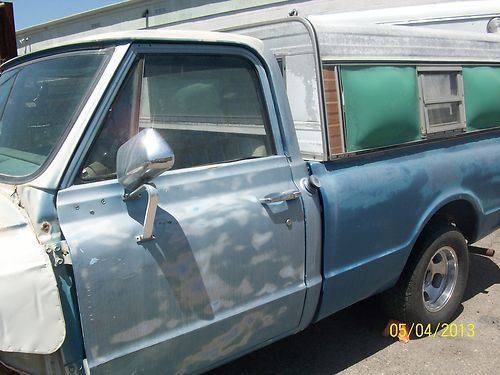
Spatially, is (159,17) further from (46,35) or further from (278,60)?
(278,60)

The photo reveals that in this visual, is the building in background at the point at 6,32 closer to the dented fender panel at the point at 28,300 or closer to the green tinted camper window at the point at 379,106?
the green tinted camper window at the point at 379,106

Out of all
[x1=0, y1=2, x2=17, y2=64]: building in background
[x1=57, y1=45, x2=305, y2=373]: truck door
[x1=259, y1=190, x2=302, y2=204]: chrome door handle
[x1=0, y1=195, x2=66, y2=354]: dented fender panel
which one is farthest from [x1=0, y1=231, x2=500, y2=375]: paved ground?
[x1=0, y1=2, x2=17, y2=64]: building in background

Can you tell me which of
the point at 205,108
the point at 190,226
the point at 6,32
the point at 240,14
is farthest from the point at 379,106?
the point at 240,14

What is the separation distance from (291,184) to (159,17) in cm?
1796

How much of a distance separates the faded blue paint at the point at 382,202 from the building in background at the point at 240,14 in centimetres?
103

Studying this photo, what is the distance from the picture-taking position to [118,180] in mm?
2072

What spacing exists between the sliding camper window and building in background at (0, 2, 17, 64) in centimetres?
549

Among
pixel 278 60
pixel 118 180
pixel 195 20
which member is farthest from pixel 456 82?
pixel 195 20

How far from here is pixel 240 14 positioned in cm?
1565

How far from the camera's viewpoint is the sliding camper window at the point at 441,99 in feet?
11.3

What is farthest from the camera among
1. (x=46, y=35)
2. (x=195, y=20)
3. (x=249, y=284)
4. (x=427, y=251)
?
(x=46, y=35)

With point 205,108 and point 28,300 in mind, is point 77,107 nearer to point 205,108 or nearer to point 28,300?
point 205,108

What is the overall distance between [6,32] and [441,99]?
571 centimetres
